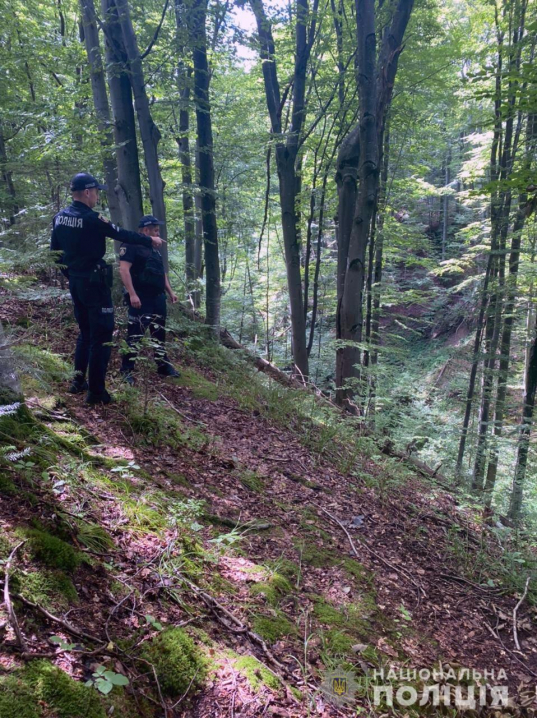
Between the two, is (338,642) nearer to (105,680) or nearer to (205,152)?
(105,680)

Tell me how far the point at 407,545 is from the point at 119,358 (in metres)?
4.43

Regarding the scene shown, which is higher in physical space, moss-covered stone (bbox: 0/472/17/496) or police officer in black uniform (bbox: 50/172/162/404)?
police officer in black uniform (bbox: 50/172/162/404)

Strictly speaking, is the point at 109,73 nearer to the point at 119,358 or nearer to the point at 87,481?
the point at 119,358

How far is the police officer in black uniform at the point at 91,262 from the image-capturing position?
3.96 metres

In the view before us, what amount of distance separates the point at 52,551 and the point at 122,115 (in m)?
6.93

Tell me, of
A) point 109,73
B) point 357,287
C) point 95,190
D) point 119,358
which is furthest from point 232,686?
point 109,73

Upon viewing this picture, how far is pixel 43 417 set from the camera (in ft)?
11.2

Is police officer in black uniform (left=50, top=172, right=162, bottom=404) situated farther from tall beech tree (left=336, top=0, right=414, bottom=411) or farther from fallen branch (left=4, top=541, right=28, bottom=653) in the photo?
tall beech tree (left=336, top=0, right=414, bottom=411)

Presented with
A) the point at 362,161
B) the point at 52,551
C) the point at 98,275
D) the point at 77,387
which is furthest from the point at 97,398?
the point at 362,161

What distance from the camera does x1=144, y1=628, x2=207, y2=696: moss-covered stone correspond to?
177 centimetres

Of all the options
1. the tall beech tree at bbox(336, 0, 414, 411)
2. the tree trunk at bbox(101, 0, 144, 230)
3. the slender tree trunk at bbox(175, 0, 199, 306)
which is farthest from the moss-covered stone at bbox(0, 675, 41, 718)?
the slender tree trunk at bbox(175, 0, 199, 306)

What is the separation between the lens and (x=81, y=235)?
13.0 feet

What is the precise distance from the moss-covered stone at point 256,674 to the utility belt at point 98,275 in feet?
11.3

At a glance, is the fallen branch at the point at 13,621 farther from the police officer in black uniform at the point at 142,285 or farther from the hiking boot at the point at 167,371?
the hiking boot at the point at 167,371
